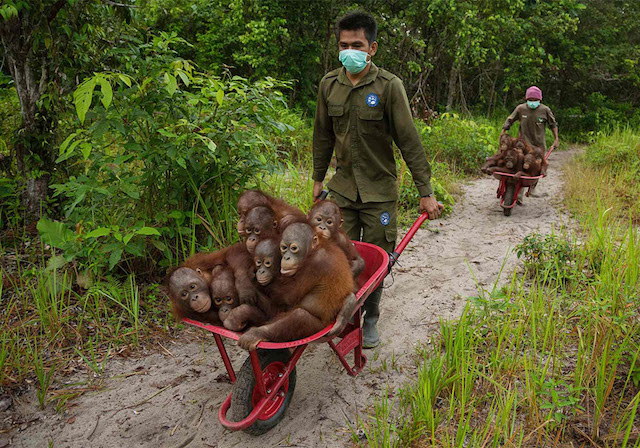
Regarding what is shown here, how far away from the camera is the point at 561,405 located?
8.22 feet

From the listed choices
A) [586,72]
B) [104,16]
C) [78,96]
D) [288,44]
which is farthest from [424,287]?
[586,72]

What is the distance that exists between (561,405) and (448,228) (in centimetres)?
414

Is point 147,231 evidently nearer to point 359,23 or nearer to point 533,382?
point 359,23

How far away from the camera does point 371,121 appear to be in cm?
346

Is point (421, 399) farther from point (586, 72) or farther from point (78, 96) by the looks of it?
point (586, 72)

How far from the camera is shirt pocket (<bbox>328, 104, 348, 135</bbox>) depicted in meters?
3.51

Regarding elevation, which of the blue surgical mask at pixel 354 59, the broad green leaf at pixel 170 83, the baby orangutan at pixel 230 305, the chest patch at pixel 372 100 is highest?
the blue surgical mask at pixel 354 59

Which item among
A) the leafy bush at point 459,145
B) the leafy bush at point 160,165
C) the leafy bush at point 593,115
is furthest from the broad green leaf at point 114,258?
the leafy bush at point 593,115

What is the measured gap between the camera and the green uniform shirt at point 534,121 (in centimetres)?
Result: 792

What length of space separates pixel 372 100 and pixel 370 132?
23 cm

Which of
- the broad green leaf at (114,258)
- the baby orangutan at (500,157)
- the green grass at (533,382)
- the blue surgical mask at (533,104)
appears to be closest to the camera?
the green grass at (533,382)

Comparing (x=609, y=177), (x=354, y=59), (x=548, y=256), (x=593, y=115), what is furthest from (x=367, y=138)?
(x=593, y=115)

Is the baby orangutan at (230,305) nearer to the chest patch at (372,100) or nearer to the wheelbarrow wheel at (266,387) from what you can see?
the wheelbarrow wheel at (266,387)

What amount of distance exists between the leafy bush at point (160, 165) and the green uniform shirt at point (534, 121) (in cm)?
535
